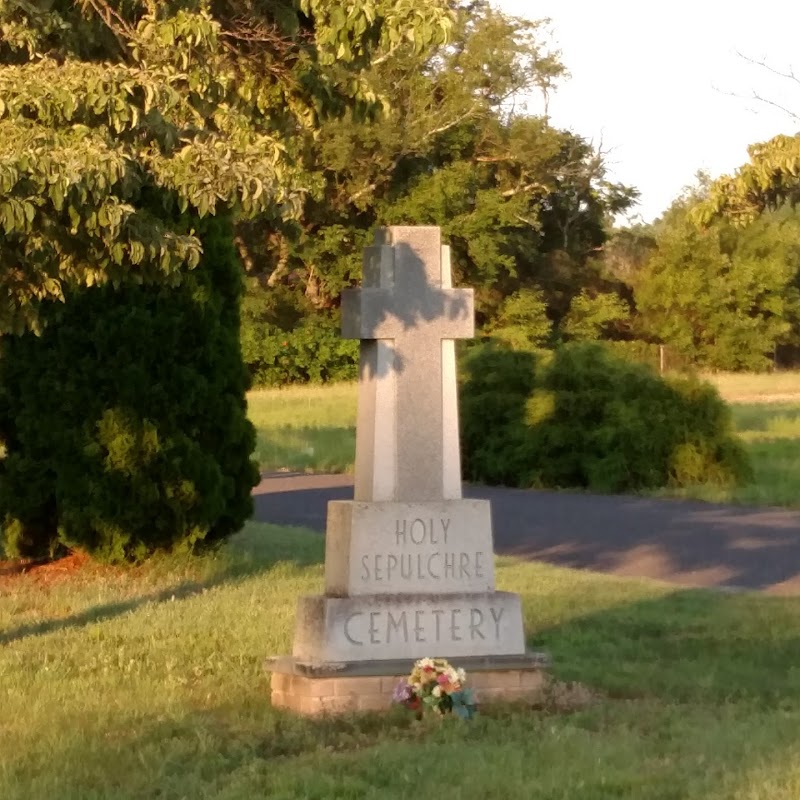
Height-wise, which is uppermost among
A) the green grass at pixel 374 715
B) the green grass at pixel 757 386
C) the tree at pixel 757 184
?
the tree at pixel 757 184

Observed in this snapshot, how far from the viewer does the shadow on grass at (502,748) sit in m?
5.89

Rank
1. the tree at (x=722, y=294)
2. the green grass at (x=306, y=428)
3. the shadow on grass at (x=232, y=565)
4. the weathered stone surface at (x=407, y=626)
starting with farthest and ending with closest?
the tree at (x=722, y=294) < the green grass at (x=306, y=428) < the shadow on grass at (x=232, y=565) < the weathered stone surface at (x=407, y=626)

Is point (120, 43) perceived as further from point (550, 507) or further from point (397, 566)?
point (550, 507)

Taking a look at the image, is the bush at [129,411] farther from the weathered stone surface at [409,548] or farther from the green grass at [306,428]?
the green grass at [306,428]

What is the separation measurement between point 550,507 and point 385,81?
33.2 m

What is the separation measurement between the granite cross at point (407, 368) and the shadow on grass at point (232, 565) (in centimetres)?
316

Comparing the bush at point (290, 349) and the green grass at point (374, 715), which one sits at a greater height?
the bush at point (290, 349)

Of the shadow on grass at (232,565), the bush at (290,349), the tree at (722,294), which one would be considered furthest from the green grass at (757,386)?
the shadow on grass at (232,565)

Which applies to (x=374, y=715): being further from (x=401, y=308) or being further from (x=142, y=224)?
(x=142, y=224)

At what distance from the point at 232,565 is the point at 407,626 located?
576 cm

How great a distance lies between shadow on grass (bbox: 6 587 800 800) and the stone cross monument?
44cm

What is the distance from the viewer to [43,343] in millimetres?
13000

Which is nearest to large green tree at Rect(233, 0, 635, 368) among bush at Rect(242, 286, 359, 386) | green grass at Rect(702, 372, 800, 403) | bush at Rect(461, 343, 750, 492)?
bush at Rect(242, 286, 359, 386)

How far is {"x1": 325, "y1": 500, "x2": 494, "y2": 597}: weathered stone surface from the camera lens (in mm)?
7895
